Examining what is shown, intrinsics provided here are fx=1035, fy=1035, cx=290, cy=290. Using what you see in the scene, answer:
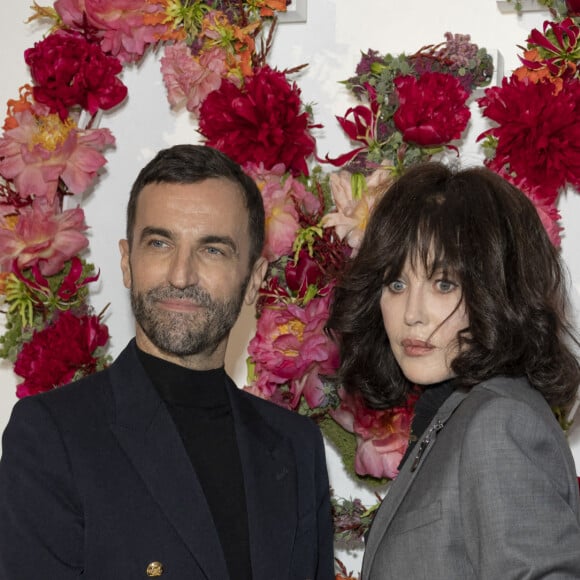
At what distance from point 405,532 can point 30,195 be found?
4.44 ft

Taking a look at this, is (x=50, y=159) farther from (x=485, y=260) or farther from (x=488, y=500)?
(x=488, y=500)

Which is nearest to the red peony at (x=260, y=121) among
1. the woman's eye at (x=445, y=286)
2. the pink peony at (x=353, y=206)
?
the pink peony at (x=353, y=206)

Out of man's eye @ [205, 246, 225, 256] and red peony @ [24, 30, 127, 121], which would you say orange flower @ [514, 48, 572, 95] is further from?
red peony @ [24, 30, 127, 121]

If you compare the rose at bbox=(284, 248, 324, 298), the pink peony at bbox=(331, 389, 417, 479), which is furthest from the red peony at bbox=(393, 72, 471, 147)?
the pink peony at bbox=(331, 389, 417, 479)

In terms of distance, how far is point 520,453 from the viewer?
1.40 meters

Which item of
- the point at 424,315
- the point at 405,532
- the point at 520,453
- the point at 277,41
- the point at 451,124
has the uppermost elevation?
the point at 277,41

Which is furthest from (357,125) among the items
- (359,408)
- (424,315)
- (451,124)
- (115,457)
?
(115,457)

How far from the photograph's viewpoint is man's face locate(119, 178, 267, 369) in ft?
6.04

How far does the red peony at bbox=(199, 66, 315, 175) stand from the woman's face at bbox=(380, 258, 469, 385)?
0.68 meters

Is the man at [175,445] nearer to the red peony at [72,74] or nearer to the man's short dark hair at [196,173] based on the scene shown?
the man's short dark hair at [196,173]

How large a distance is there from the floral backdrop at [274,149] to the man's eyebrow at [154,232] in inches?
15.6

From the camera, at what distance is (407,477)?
1.63 meters

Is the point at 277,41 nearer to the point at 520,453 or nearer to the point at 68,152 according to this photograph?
the point at 68,152

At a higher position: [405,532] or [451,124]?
[451,124]
